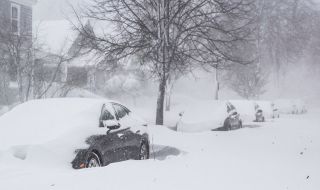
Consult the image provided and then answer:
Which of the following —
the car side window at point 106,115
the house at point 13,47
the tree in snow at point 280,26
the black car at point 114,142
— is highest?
the tree in snow at point 280,26

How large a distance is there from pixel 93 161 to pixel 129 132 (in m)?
1.70

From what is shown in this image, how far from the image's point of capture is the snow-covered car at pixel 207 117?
57.0 feet

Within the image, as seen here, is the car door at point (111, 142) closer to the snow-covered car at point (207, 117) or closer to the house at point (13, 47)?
the snow-covered car at point (207, 117)

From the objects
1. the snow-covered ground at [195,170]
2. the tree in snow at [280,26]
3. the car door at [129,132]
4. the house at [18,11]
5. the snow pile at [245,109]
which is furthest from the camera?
the tree in snow at [280,26]

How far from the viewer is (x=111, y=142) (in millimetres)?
8445

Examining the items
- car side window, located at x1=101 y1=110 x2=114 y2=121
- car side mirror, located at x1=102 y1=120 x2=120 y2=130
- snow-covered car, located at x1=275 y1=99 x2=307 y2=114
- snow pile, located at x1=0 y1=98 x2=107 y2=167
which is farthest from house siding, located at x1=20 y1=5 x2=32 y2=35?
snow-covered car, located at x1=275 y1=99 x2=307 y2=114

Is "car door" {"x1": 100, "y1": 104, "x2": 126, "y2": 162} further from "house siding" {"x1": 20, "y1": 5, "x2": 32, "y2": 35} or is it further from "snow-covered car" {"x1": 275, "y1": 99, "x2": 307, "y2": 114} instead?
"snow-covered car" {"x1": 275, "y1": 99, "x2": 307, "y2": 114}

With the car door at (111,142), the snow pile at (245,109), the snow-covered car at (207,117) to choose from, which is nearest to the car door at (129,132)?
the car door at (111,142)

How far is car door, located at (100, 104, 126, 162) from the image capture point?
27.0ft

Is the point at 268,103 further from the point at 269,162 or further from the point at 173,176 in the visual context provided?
the point at 173,176

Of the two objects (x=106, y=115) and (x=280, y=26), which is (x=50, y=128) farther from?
(x=280, y=26)

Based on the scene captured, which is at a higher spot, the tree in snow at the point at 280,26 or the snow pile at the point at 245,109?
the tree in snow at the point at 280,26

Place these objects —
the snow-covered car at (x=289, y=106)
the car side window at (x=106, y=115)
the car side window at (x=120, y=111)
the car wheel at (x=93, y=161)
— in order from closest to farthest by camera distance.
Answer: the car wheel at (x=93, y=161)
the car side window at (x=106, y=115)
the car side window at (x=120, y=111)
the snow-covered car at (x=289, y=106)

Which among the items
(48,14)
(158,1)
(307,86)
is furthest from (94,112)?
(48,14)
